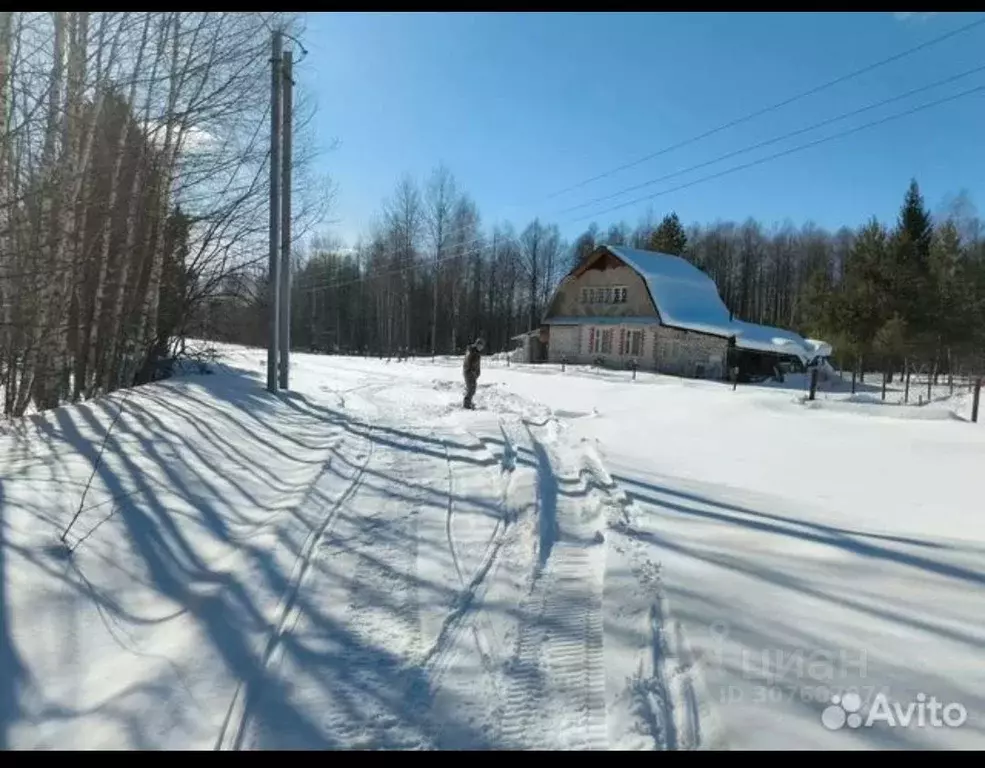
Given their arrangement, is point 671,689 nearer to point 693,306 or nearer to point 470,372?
point 470,372

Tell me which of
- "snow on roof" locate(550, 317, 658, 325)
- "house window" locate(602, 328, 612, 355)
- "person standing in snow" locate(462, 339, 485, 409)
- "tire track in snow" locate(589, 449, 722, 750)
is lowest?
"tire track in snow" locate(589, 449, 722, 750)

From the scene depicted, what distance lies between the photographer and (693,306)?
36812 mm

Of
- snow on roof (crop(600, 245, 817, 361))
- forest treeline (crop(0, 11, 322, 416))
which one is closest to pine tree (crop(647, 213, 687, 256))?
snow on roof (crop(600, 245, 817, 361))

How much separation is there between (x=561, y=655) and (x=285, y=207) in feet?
46.7

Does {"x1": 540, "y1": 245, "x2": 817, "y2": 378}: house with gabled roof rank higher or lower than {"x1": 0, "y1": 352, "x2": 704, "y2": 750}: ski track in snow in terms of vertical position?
higher

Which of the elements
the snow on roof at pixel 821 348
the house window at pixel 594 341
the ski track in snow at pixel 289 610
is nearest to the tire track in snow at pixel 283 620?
the ski track in snow at pixel 289 610

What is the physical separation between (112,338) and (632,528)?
541 inches

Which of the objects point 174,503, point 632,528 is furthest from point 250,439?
point 632,528

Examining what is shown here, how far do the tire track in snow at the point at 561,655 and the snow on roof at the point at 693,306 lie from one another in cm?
3101

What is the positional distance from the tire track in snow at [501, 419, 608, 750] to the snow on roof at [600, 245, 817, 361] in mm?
31005

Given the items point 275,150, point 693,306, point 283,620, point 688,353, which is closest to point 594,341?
point 693,306

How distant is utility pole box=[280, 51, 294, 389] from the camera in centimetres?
1450

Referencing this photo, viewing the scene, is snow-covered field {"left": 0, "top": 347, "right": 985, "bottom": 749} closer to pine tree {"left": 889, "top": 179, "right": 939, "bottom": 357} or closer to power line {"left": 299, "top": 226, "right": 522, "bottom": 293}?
pine tree {"left": 889, "top": 179, "right": 939, "bottom": 357}
